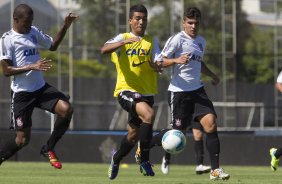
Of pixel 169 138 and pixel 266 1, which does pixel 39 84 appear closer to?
pixel 169 138

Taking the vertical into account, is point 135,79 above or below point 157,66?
below

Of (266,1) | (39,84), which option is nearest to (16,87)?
(39,84)

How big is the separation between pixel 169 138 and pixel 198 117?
0.85 metres

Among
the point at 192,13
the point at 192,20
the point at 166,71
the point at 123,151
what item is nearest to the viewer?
the point at 123,151

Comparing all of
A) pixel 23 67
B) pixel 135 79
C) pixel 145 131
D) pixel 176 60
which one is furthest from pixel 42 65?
pixel 176 60

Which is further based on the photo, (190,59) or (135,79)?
(190,59)

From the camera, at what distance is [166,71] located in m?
30.0

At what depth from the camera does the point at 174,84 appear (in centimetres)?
1512

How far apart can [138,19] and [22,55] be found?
158 centimetres

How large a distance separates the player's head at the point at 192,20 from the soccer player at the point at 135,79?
2.28 ft

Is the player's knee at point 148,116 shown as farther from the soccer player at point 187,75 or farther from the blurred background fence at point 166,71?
the blurred background fence at point 166,71

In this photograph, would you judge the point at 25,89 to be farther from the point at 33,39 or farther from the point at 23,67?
the point at 33,39

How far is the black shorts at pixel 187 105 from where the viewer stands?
14.4 m

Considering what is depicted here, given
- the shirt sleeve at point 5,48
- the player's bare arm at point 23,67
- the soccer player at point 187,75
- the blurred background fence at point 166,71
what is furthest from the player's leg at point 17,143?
the blurred background fence at point 166,71
